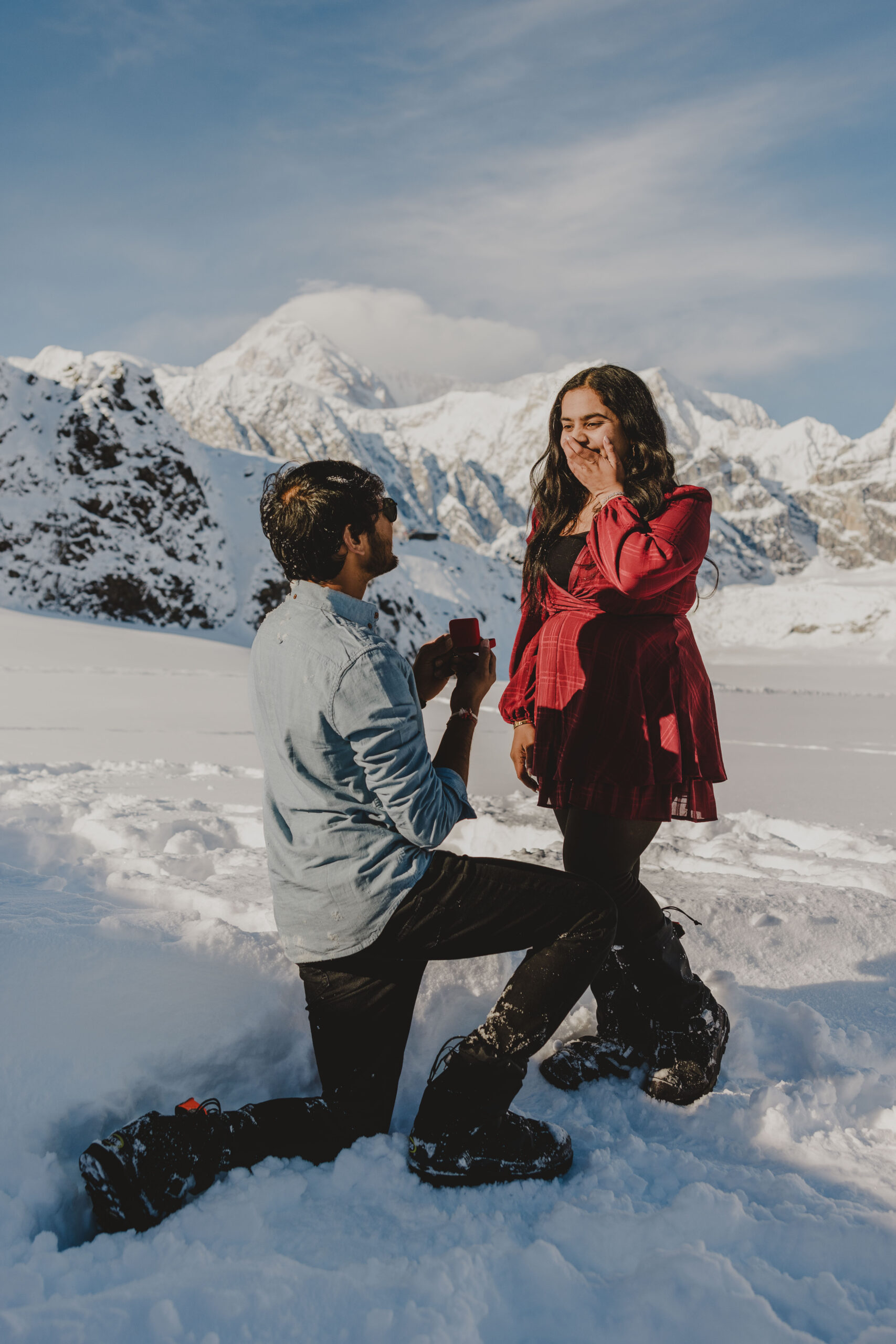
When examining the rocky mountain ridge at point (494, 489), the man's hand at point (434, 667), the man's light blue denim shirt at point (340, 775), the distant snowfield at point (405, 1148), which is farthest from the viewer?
the rocky mountain ridge at point (494, 489)

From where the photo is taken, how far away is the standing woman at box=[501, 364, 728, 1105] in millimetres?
2027

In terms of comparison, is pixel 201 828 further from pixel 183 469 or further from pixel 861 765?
pixel 183 469

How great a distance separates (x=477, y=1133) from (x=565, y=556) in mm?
1406

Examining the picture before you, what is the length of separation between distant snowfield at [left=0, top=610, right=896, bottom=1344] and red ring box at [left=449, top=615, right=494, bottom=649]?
1053 millimetres

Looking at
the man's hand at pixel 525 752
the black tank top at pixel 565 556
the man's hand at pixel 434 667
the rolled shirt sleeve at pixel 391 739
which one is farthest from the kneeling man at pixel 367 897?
the black tank top at pixel 565 556

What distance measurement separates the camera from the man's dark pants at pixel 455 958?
175cm

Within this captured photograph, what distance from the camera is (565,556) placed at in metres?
2.22

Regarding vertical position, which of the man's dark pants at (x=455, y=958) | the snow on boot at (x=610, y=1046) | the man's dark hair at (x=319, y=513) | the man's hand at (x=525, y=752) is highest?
the man's dark hair at (x=319, y=513)

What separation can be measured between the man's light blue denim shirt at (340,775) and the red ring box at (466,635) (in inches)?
7.8

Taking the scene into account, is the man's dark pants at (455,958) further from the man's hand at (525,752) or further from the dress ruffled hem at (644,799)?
the man's hand at (525,752)

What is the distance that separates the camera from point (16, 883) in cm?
297

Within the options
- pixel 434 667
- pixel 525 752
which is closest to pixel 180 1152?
pixel 434 667

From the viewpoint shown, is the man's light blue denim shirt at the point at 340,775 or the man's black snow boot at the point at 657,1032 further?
the man's black snow boot at the point at 657,1032

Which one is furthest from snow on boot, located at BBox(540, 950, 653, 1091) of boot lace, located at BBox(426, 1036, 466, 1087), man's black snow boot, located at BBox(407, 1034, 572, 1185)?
man's black snow boot, located at BBox(407, 1034, 572, 1185)
